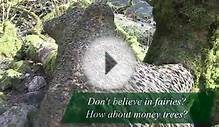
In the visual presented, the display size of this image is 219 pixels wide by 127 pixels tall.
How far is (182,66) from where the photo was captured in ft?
21.9

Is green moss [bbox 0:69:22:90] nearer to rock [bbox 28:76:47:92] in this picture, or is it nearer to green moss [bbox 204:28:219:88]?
rock [bbox 28:76:47:92]

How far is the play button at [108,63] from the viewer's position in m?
5.41

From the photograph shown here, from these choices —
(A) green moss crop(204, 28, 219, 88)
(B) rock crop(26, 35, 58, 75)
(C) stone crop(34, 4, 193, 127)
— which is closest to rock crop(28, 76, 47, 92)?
(B) rock crop(26, 35, 58, 75)

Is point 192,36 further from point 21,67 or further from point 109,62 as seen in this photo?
point 21,67

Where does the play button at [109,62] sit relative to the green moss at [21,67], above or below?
above

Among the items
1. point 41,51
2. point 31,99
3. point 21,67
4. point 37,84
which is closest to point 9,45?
point 41,51

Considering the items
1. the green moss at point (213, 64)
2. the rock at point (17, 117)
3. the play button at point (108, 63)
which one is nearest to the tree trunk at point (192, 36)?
the green moss at point (213, 64)

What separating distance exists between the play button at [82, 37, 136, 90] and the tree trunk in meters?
1.02

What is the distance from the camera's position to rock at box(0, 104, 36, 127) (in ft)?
20.0

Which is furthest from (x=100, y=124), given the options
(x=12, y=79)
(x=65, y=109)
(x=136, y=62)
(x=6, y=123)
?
(x=12, y=79)

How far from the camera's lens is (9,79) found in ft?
34.6

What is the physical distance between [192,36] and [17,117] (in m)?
2.93

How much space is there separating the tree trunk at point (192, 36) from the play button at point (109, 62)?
140cm

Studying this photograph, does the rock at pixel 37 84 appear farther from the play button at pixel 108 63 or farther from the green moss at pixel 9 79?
the play button at pixel 108 63
